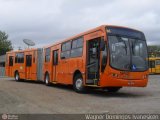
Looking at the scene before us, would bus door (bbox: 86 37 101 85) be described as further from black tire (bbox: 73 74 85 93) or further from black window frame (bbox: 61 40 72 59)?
black window frame (bbox: 61 40 72 59)

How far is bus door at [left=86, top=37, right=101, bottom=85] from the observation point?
53.0ft

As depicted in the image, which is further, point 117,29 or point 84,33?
Answer: point 84,33

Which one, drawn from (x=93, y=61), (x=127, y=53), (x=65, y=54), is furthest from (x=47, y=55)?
(x=127, y=53)

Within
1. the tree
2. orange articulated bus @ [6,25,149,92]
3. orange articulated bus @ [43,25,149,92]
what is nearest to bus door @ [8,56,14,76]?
orange articulated bus @ [6,25,149,92]

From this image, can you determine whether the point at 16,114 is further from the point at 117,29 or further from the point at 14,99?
the point at 117,29

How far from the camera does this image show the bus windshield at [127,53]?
15.5 metres

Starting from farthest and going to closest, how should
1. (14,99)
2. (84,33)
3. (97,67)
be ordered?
(84,33) → (97,67) → (14,99)

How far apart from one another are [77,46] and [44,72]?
7.66m

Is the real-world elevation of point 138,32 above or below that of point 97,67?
above

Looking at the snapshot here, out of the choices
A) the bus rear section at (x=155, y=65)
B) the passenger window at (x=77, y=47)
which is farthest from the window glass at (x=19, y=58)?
the bus rear section at (x=155, y=65)

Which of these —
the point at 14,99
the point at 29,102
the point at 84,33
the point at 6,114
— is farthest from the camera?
the point at 84,33

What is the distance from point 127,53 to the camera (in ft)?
51.7

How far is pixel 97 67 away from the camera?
16078 mm

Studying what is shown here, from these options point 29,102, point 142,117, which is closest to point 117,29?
point 29,102
